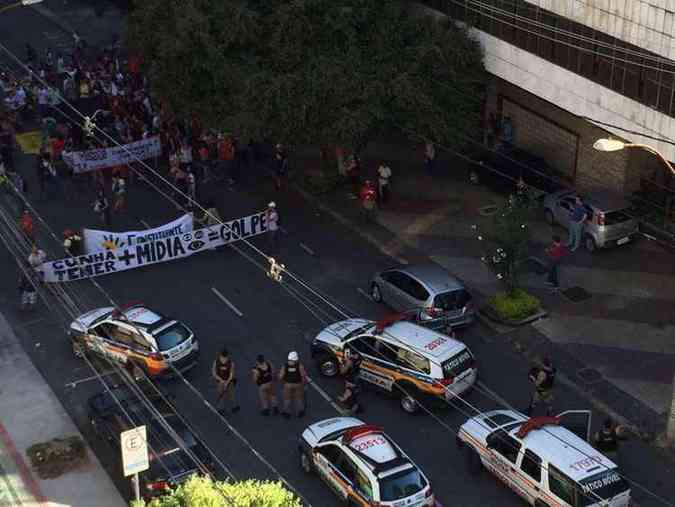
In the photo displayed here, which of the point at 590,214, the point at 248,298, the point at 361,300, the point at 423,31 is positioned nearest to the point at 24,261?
the point at 248,298

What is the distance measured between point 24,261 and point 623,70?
716 inches

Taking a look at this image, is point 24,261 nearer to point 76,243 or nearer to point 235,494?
point 76,243

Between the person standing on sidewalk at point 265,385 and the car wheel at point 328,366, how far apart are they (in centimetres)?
141

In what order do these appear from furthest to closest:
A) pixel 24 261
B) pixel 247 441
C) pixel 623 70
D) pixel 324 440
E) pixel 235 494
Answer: pixel 24 261 → pixel 623 70 → pixel 247 441 → pixel 324 440 → pixel 235 494

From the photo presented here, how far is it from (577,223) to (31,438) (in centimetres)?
1656

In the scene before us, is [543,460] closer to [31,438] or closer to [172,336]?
[172,336]

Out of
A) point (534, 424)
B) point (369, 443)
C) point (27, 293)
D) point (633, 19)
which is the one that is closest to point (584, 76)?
point (633, 19)

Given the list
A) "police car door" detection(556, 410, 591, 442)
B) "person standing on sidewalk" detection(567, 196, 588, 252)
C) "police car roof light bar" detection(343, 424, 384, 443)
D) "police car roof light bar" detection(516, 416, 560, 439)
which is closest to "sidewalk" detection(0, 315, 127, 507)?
"police car roof light bar" detection(343, 424, 384, 443)

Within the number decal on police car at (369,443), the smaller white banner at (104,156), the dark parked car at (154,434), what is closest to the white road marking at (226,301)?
the dark parked car at (154,434)

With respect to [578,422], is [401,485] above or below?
above

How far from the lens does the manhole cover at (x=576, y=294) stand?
99.8 ft

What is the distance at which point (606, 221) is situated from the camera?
106ft

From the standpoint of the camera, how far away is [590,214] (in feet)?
107

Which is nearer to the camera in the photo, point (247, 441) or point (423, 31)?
point (247, 441)
